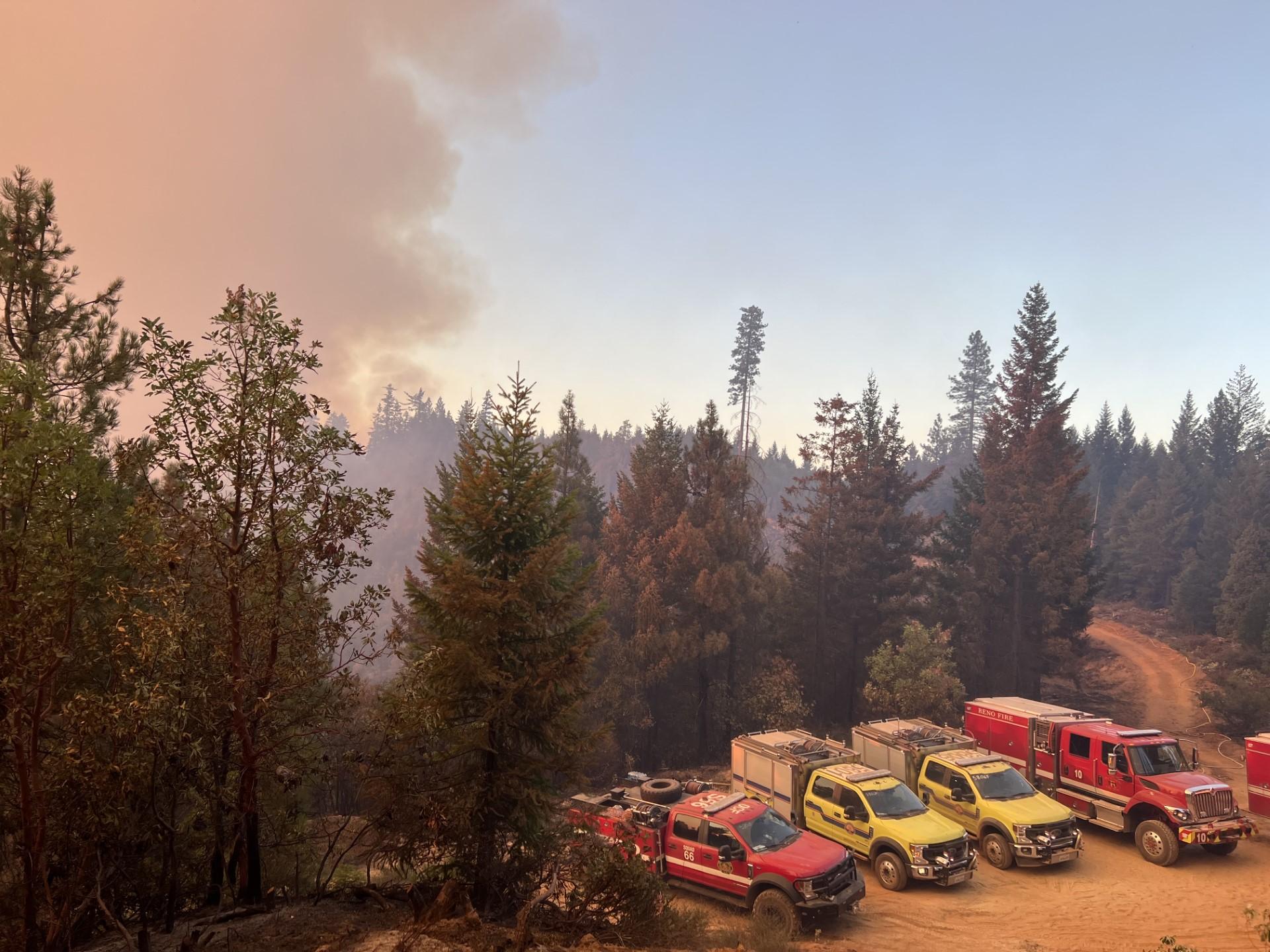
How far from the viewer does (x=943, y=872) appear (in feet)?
50.4

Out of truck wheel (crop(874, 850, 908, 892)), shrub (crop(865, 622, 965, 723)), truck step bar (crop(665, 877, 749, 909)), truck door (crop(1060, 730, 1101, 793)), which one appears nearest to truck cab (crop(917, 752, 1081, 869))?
truck door (crop(1060, 730, 1101, 793))

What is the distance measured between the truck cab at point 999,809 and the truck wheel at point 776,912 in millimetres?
6567

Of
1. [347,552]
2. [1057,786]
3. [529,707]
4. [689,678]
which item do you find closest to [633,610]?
[689,678]

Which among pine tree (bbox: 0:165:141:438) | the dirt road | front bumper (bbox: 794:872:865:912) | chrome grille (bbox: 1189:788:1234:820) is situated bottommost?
the dirt road

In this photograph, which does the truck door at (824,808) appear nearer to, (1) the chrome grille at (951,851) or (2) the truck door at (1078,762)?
(1) the chrome grille at (951,851)

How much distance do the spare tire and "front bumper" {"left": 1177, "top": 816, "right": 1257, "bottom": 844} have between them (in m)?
12.0

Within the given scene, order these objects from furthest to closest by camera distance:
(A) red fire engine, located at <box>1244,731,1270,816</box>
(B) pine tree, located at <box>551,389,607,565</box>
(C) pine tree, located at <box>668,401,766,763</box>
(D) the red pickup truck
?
(B) pine tree, located at <box>551,389,607,565</box>, (C) pine tree, located at <box>668,401,766,763</box>, (A) red fire engine, located at <box>1244,731,1270,816</box>, (D) the red pickup truck

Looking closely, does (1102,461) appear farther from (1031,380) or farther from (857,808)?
(857,808)

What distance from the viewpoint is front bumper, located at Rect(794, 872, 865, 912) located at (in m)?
13.3

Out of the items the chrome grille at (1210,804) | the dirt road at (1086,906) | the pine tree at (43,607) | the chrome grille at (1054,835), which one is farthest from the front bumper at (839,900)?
the pine tree at (43,607)

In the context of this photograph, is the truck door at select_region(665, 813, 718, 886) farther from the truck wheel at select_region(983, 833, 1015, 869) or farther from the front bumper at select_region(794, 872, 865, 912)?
the truck wheel at select_region(983, 833, 1015, 869)

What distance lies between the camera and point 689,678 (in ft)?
111

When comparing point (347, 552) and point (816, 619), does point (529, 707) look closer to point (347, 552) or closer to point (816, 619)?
point (347, 552)

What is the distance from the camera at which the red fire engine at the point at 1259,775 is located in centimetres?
1875
